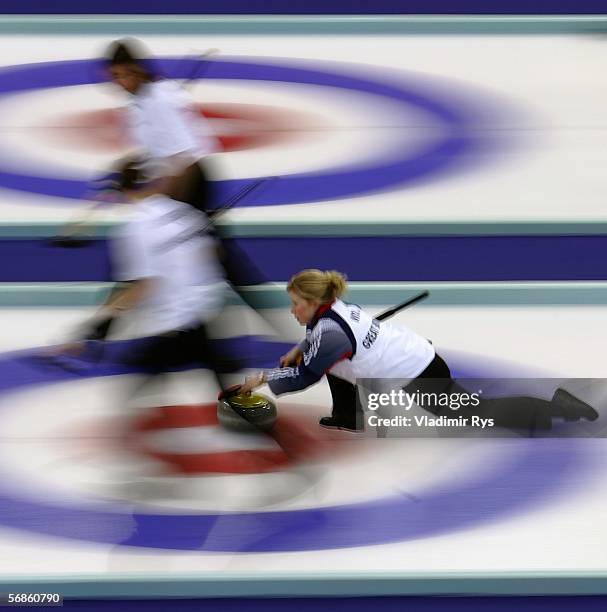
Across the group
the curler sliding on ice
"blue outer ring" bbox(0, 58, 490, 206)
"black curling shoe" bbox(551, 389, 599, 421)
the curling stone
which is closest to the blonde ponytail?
the curler sliding on ice

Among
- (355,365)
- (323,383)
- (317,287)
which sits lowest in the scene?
(323,383)

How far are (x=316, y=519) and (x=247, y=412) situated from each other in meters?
0.52

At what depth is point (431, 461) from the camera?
4074 mm

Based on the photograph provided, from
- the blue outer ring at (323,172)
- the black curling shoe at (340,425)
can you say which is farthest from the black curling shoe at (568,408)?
the blue outer ring at (323,172)

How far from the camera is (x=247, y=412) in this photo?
4082mm

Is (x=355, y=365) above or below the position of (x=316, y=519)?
above

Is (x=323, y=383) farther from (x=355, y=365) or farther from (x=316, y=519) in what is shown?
(x=316, y=519)

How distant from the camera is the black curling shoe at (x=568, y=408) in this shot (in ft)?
13.8

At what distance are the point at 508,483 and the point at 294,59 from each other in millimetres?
3939

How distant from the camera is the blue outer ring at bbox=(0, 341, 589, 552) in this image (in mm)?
3650

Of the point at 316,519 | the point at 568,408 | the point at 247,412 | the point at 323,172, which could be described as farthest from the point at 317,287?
the point at 323,172

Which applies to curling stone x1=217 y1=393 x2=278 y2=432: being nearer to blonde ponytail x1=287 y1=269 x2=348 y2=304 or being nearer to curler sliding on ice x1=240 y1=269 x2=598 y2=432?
curler sliding on ice x1=240 y1=269 x2=598 y2=432

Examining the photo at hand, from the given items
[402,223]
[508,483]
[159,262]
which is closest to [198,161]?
[159,262]

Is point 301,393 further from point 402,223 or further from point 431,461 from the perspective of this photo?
point 402,223
